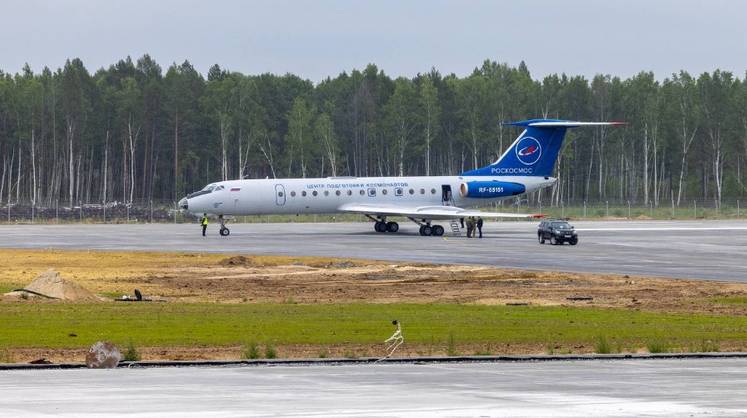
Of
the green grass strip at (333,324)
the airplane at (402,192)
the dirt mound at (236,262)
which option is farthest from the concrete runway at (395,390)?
the airplane at (402,192)

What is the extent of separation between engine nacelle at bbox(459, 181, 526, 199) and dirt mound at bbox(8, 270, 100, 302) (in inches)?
1684

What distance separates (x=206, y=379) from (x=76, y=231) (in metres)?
62.6

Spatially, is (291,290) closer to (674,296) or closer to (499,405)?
(674,296)

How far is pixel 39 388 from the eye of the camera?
19.8 meters

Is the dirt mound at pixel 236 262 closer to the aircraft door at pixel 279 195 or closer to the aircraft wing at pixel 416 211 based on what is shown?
the aircraft wing at pixel 416 211

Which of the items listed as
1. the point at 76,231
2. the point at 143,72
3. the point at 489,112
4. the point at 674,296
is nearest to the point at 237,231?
the point at 76,231

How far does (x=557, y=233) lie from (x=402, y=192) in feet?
49.4

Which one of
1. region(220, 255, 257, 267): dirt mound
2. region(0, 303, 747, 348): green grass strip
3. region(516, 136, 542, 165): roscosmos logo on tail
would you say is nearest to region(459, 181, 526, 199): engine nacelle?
region(516, 136, 542, 165): roscosmos logo on tail

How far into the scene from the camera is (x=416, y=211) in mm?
75562

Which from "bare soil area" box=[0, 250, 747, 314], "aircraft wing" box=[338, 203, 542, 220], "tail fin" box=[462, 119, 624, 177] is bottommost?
"bare soil area" box=[0, 250, 747, 314]

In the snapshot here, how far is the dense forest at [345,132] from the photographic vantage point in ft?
486

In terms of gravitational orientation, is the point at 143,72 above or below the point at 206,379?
above

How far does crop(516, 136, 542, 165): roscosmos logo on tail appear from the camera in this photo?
265ft

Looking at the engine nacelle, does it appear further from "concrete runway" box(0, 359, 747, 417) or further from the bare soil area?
"concrete runway" box(0, 359, 747, 417)
